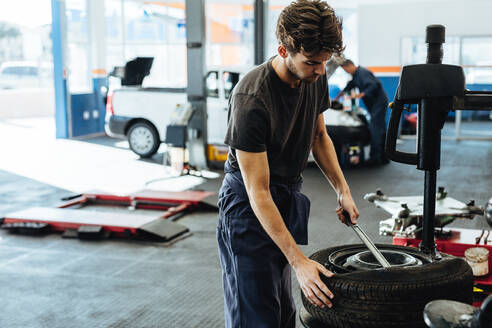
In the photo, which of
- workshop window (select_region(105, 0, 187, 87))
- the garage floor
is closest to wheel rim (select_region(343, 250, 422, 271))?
the garage floor

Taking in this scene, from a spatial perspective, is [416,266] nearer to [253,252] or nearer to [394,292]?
[394,292]

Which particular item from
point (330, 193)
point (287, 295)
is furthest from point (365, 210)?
point (287, 295)

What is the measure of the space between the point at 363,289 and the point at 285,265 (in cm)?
54

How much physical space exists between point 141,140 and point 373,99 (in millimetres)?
3633

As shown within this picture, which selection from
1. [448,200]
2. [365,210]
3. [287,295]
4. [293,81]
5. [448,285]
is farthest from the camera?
[365,210]

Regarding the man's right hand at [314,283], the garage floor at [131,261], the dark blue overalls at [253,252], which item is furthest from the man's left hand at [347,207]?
the garage floor at [131,261]

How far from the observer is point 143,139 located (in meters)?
9.12

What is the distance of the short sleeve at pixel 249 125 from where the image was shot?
1.82 metres

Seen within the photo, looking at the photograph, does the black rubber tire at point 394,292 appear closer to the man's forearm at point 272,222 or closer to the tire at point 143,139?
the man's forearm at point 272,222

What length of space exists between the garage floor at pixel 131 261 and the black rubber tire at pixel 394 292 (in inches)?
67.0

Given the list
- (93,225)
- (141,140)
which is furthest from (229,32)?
(93,225)

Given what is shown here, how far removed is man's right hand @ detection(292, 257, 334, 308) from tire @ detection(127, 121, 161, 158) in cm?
739

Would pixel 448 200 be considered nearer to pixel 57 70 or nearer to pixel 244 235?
pixel 244 235

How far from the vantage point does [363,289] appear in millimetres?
1644
